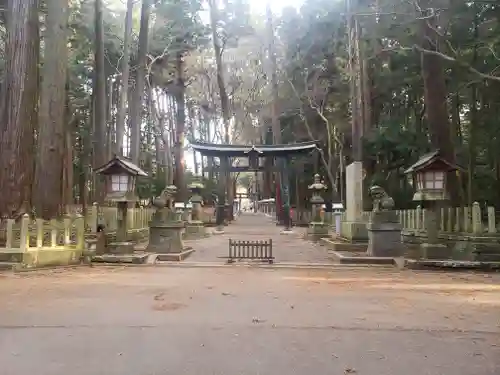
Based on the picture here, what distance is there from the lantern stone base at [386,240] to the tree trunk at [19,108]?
8476mm

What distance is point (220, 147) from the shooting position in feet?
85.8

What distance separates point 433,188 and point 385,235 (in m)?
1.70

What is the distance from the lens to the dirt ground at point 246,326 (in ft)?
14.0

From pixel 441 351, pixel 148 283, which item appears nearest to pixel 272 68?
pixel 148 283

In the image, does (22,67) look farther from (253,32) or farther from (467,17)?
(253,32)

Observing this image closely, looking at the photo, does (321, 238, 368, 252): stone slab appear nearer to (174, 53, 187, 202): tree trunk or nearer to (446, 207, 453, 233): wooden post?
(446, 207, 453, 233): wooden post

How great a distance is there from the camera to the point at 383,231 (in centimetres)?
1275

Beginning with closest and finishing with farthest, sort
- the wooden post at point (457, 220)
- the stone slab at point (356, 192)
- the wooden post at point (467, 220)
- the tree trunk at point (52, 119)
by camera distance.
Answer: the wooden post at point (467, 220)
the wooden post at point (457, 220)
the tree trunk at point (52, 119)
the stone slab at point (356, 192)

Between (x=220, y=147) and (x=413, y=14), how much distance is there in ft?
44.0

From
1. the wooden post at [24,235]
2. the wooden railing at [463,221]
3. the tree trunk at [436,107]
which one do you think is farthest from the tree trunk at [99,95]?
the tree trunk at [436,107]

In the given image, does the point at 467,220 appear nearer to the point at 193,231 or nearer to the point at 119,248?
the point at 119,248

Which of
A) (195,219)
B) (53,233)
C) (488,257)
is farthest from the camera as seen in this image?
(195,219)

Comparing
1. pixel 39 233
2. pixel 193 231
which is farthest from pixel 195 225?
pixel 39 233

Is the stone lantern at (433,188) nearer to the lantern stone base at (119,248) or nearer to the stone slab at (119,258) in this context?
the stone slab at (119,258)
